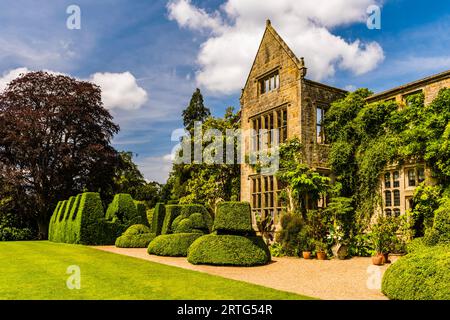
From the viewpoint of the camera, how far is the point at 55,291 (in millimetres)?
7719

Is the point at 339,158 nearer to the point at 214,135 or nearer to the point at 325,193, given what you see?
the point at 325,193

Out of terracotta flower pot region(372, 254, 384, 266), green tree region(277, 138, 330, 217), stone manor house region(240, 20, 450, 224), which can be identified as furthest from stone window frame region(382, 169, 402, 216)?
terracotta flower pot region(372, 254, 384, 266)

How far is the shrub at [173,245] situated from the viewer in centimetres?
1523

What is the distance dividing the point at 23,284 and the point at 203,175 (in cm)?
1836

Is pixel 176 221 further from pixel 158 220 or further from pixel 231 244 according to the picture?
pixel 231 244

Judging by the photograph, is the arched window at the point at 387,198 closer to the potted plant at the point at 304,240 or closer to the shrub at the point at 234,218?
the potted plant at the point at 304,240

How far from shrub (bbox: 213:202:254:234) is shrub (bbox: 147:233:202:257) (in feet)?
8.85

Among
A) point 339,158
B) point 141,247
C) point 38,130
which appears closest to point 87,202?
point 141,247

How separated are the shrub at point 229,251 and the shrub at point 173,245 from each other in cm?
231

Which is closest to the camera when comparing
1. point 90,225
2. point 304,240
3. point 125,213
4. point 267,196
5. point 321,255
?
point 321,255

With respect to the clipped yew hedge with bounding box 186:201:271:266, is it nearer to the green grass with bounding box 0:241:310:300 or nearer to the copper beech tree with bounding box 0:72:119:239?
the green grass with bounding box 0:241:310:300

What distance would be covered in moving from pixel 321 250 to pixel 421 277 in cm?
789

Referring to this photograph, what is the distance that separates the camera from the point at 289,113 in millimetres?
19078

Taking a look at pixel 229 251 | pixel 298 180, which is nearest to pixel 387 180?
pixel 298 180
